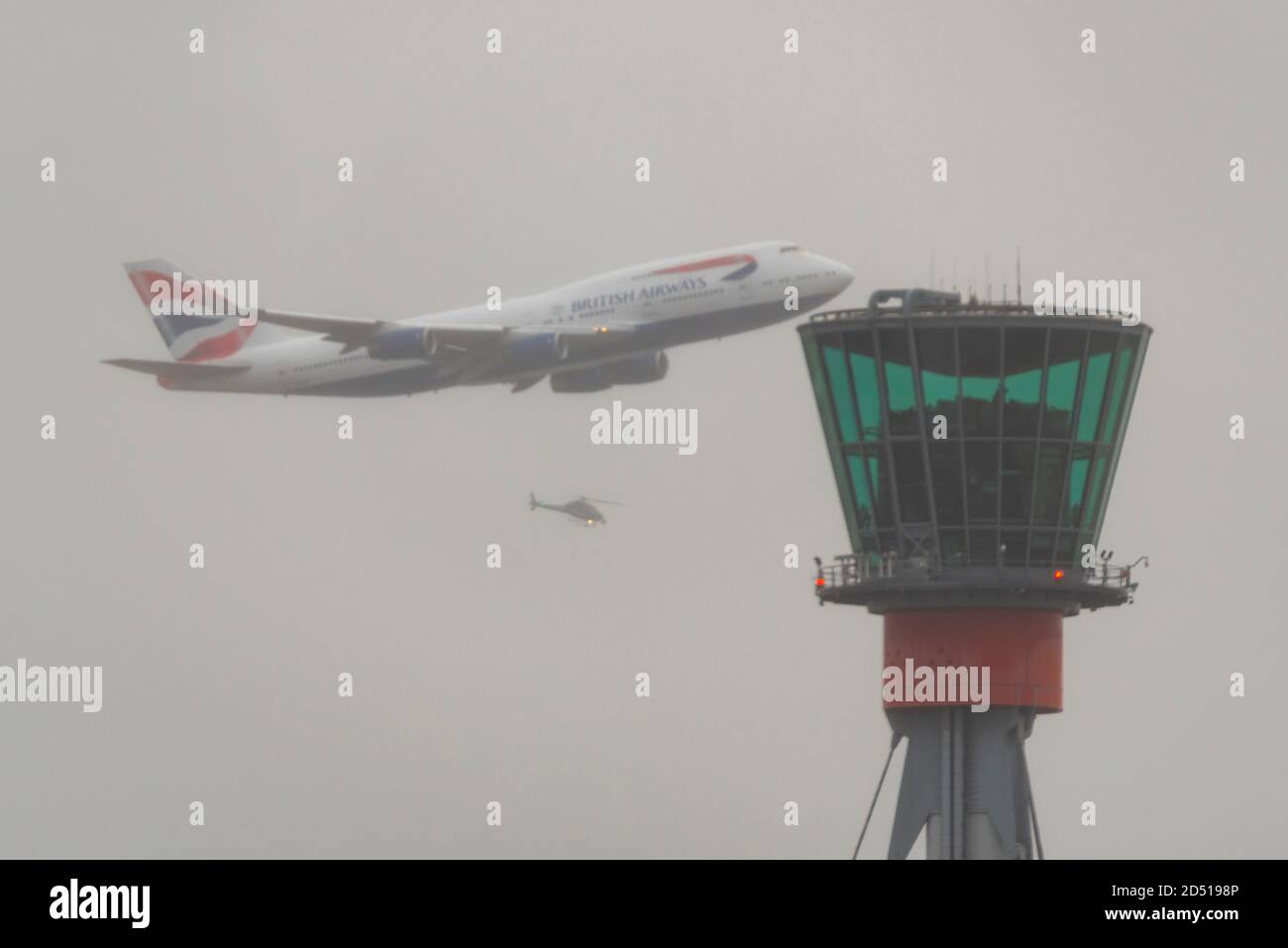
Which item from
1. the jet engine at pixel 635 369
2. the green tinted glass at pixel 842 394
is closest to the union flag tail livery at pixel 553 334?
the jet engine at pixel 635 369

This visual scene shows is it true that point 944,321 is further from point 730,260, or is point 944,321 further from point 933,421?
point 730,260

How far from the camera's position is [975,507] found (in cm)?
10875

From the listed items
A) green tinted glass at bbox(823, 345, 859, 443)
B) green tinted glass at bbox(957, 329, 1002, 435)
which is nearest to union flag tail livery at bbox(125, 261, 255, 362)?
green tinted glass at bbox(823, 345, 859, 443)

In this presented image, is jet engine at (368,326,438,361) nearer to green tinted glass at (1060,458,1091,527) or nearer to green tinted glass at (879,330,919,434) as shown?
green tinted glass at (879,330,919,434)

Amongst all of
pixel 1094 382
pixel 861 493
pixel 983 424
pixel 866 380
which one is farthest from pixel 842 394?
pixel 1094 382

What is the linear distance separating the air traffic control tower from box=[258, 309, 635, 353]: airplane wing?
38216mm

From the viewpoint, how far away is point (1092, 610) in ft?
370

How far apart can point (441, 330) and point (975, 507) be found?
161 feet

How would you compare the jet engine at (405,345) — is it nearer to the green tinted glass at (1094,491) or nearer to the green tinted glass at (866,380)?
the green tinted glass at (866,380)

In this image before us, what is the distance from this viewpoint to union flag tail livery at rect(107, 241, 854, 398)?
14400 cm

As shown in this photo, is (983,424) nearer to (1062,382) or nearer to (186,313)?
(1062,382)

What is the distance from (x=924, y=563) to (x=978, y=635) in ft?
11.0
